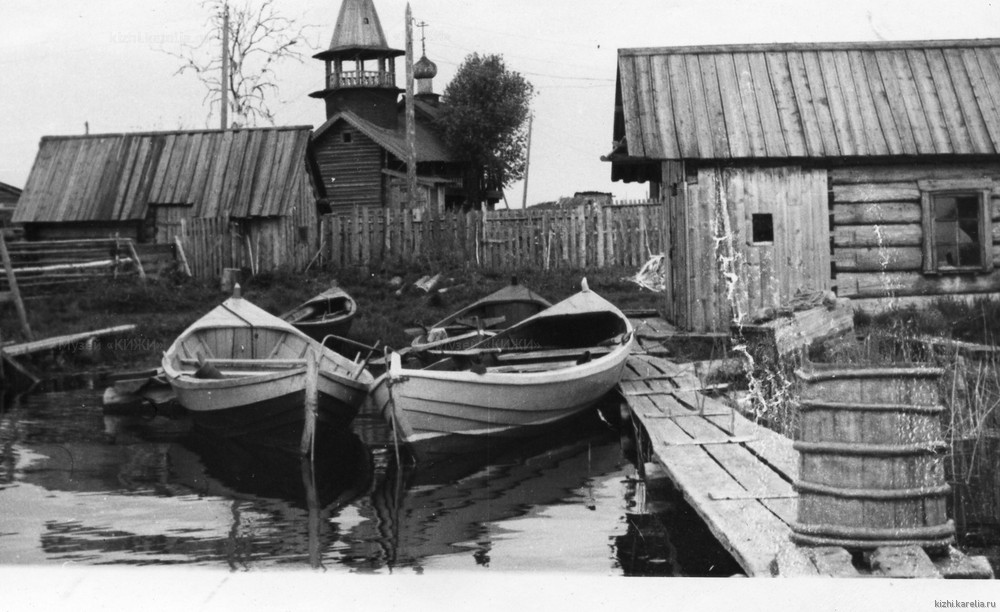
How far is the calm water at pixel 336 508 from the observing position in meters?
7.31

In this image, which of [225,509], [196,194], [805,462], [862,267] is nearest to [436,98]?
[196,194]

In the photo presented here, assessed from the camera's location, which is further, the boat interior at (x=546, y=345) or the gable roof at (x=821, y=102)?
the gable roof at (x=821, y=102)

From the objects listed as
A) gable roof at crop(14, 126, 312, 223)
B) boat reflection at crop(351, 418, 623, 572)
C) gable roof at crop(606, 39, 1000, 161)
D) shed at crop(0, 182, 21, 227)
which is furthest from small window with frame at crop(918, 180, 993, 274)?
shed at crop(0, 182, 21, 227)

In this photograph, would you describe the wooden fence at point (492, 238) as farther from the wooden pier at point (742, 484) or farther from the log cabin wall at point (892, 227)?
the wooden pier at point (742, 484)

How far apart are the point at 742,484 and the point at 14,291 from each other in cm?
1277

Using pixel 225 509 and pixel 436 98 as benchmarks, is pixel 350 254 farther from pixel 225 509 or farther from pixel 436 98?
pixel 436 98

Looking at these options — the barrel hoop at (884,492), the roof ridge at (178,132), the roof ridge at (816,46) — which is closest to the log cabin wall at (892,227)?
the roof ridge at (816,46)

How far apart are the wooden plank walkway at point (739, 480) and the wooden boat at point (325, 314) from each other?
553 cm

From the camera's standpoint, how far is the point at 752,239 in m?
14.3

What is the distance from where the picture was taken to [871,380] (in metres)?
5.32

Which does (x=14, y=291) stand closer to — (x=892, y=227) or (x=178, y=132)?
(x=178, y=132)

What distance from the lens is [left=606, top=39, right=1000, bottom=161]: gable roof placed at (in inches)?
545

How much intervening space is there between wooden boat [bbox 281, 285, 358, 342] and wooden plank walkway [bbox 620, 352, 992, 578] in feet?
18.1

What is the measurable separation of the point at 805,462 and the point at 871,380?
1.93 ft
